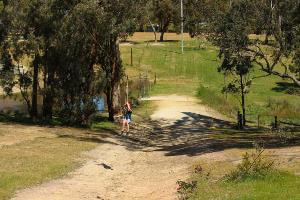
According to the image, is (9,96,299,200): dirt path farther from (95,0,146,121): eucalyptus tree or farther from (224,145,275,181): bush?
(95,0,146,121): eucalyptus tree

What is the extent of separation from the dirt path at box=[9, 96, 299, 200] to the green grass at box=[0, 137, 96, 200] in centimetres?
49

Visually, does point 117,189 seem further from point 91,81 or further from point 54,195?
point 91,81

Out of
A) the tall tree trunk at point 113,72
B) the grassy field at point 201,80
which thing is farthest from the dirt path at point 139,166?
the grassy field at point 201,80

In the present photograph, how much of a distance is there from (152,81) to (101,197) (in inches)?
2012

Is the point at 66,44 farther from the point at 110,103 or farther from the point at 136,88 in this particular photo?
the point at 136,88

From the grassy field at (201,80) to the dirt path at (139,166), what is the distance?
11.6m

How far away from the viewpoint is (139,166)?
23.9 m

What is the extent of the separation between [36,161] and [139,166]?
4.53 meters

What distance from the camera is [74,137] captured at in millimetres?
29578

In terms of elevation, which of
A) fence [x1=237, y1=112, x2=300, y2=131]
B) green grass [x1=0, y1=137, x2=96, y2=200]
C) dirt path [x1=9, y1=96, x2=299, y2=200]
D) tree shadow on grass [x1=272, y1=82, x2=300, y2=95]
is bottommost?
fence [x1=237, y1=112, x2=300, y2=131]

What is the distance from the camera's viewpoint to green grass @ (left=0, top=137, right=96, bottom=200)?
18.4m

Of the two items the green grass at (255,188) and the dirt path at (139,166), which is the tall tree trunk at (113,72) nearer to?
the dirt path at (139,166)

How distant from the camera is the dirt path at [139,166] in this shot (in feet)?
58.9

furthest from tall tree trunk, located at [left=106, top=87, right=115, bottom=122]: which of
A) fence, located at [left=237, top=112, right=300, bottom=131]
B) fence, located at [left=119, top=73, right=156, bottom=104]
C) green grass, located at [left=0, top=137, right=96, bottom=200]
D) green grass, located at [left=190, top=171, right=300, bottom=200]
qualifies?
green grass, located at [left=190, top=171, right=300, bottom=200]
